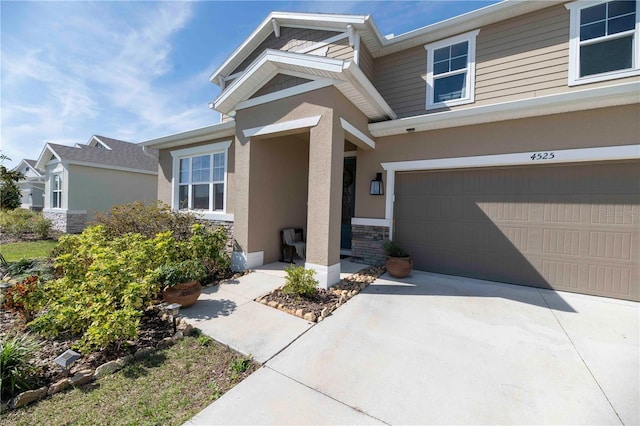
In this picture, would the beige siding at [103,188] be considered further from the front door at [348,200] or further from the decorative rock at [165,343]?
the decorative rock at [165,343]

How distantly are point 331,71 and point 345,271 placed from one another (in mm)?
4236

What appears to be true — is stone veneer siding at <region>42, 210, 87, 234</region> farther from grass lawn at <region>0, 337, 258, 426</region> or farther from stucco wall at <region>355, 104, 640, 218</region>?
stucco wall at <region>355, 104, 640, 218</region>

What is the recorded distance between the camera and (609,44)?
5363 mm

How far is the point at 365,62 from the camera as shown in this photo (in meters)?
7.46

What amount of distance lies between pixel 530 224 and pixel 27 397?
776 centimetres

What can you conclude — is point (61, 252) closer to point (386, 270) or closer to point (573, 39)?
point (386, 270)

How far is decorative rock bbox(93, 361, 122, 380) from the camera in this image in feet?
8.77

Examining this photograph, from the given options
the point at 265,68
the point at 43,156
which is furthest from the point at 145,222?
the point at 43,156

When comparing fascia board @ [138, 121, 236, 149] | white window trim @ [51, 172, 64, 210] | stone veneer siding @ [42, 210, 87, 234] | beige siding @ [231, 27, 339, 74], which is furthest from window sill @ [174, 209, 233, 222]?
white window trim @ [51, 172, 64, 210]

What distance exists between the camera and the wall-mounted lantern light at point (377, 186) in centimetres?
662

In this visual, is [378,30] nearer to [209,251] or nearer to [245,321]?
[209,251]

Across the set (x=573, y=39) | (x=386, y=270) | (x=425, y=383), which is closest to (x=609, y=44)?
(x=573, y=39)

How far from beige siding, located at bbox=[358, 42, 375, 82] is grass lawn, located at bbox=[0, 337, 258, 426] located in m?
7.48

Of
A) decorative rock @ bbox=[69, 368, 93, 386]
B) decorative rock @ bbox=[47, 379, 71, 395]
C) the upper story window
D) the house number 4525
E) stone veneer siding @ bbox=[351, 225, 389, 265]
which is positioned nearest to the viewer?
decorative rock @ bbox=[47, 379, 71, 395]
